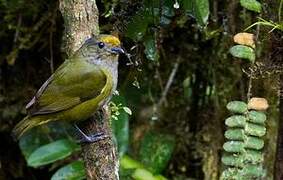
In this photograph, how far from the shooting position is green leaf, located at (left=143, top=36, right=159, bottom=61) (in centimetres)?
259

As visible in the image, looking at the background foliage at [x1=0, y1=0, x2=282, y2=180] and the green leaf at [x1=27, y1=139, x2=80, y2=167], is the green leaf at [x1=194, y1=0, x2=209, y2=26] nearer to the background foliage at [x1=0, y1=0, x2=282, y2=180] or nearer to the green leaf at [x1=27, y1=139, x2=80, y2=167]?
the background foliage at [x1=0, y1=0, x2=282, y2=180]

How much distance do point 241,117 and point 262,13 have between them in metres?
0.48

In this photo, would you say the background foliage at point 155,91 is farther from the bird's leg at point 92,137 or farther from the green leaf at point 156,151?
the bird's leg at point 92,137

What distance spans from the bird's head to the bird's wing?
Answer: 0.05 m

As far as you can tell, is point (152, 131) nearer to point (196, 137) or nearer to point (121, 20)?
point (196, 137)

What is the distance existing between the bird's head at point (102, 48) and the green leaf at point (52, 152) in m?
0.62

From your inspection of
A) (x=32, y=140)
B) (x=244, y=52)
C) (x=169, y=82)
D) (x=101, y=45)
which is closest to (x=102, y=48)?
(x=101, y=45)

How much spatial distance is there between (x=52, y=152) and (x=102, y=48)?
0.70 m

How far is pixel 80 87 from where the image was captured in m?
2.40

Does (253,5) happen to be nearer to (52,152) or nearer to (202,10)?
(202,10)

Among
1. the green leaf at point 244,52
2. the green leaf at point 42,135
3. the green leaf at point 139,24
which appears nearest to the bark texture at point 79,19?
the green leaf at point 139,24

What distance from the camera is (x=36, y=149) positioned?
304 centimetres

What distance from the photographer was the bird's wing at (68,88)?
239cm

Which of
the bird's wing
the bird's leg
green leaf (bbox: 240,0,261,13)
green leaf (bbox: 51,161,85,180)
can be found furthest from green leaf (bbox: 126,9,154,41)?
green leaf (bbox: 51,161,85,180)
